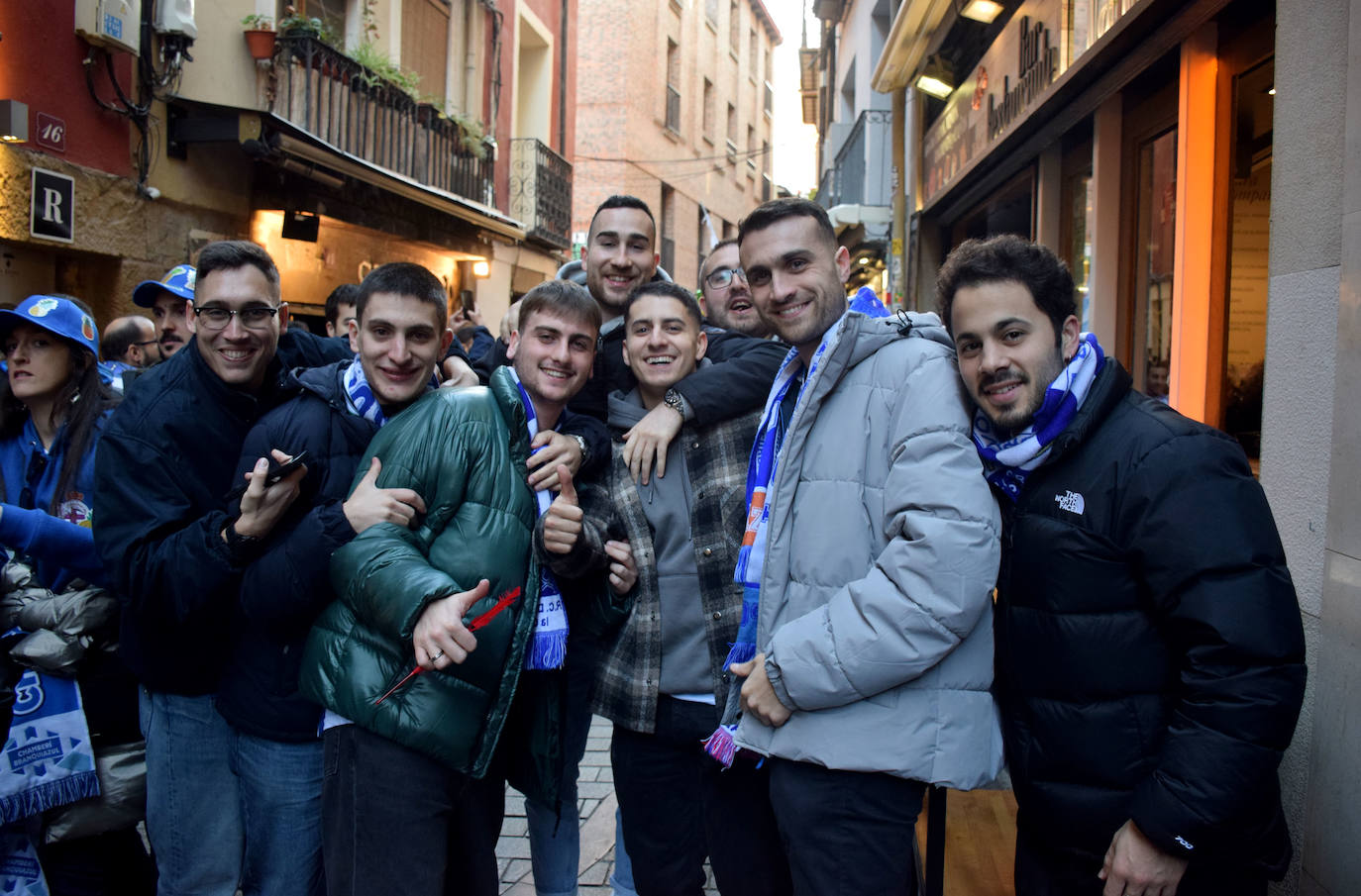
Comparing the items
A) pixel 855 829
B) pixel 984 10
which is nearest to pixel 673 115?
pixel 984 10

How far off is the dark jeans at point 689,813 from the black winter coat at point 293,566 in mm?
911

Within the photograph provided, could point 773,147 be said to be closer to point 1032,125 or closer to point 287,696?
point 1032,125

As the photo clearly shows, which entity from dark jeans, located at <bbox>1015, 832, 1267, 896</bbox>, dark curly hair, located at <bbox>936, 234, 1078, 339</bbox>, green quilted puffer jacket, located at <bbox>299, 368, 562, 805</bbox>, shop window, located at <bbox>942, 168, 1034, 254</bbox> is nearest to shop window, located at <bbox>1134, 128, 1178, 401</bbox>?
shop window, located at <bbox>942, 168, 1034, 254</bbox>

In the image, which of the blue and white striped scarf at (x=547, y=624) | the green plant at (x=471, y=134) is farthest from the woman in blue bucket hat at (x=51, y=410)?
the green plant at (x=471, y=134)

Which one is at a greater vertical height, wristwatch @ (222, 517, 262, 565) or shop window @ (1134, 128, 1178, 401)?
shop window @ (1134, 128, 1178, 401)

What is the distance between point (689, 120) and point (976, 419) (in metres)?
25.3

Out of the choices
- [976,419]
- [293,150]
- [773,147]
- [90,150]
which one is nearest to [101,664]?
[976,419]

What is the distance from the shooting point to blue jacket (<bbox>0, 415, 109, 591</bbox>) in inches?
105

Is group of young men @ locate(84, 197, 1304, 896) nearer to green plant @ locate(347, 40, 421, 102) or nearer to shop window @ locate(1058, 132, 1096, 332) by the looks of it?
shop window @ locate(1058, 132, 1096, 332)

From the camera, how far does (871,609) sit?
6.21 feet

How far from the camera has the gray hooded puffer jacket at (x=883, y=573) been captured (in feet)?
6.13

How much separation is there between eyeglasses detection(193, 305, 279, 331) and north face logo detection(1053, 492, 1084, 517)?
7.25ft

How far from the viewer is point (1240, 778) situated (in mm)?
1679

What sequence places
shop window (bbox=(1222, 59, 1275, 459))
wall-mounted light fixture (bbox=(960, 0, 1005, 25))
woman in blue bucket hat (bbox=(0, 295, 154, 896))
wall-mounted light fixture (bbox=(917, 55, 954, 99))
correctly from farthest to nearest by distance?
wall-mounted light fixture (bbox=(917, 55, 954, 99)) < wall-mounted light fixture (bbox=(960, 0, 1005, 25)) < shop window (bbox=(1222, 59, 1275, 459)) < woman in blue bucket hat (bbox=(0, 295, 154, 896))
